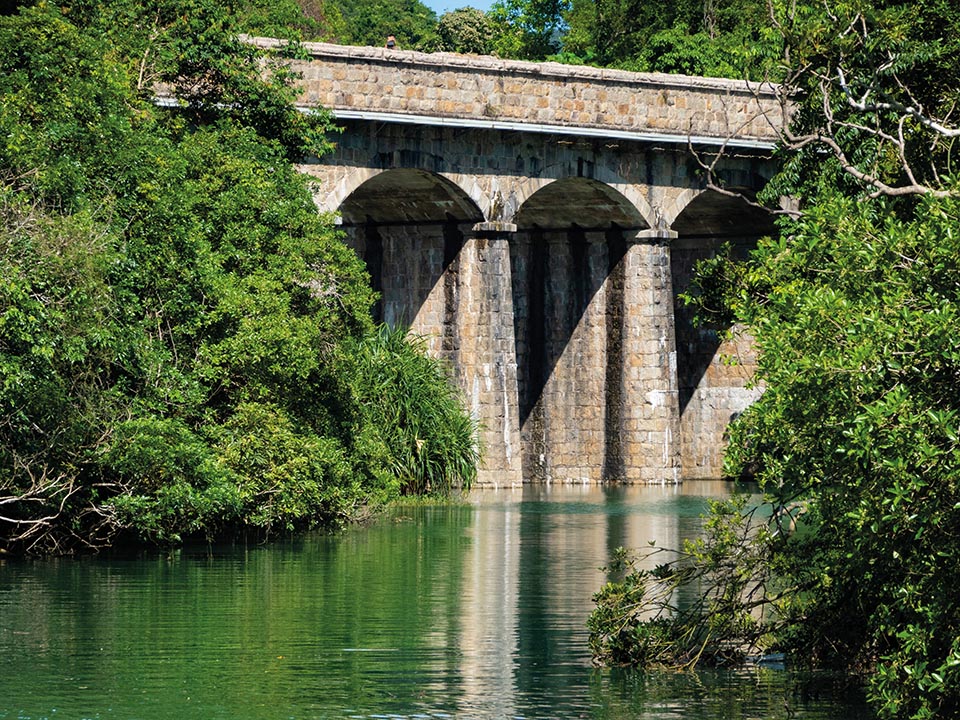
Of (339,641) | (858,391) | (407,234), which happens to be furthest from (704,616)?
(407,234)

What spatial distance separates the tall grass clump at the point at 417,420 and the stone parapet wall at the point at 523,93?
486cm

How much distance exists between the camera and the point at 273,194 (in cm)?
3262

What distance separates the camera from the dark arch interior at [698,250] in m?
55.4

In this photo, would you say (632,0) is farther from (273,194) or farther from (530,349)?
(273,194)

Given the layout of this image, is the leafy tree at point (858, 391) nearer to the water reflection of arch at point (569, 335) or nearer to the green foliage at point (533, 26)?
the water reflection of arch at point (569, 335)

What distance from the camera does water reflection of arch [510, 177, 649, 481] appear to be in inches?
2034

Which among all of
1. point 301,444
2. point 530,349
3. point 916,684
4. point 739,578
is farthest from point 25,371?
point 530,349

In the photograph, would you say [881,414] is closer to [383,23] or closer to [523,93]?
[523,93]

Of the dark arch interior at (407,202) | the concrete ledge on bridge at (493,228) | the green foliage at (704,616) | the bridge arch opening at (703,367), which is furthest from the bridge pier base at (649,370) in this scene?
the green foliage at (704,616)

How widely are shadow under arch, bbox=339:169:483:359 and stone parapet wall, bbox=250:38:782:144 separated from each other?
2178mm

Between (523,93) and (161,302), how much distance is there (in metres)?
18.7

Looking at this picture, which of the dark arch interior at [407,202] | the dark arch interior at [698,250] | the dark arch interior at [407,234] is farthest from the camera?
the dark arch interior at [698,250]

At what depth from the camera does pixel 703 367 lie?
5716cm

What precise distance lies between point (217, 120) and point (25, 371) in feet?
33.1
